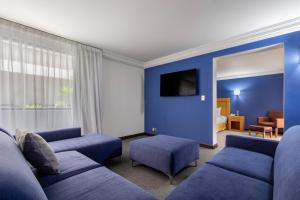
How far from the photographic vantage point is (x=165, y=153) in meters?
1.98

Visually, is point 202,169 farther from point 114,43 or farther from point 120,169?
point 114,43

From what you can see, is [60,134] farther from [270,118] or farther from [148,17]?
[270,118]

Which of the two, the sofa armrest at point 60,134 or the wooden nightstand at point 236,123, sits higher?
the sofa armrest at point 60,134

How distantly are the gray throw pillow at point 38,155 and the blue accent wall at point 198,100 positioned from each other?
3.12 metres

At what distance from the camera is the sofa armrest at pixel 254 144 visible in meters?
1.82

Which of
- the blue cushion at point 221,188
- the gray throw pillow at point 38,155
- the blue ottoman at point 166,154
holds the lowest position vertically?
the blue ottoman at point 166,154

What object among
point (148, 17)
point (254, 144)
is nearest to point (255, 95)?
point (254, 144)

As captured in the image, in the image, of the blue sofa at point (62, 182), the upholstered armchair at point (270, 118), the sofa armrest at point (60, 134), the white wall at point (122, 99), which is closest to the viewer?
the blue sofa at point (62, 182)

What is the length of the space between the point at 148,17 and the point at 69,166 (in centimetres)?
230

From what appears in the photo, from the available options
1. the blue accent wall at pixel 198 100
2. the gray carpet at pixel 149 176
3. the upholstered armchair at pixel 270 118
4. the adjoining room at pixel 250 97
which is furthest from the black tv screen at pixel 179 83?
the upholstered armchair at pixel 270 118

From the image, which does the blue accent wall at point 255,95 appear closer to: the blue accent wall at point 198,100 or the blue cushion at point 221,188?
the blue accent wall at point 198,100

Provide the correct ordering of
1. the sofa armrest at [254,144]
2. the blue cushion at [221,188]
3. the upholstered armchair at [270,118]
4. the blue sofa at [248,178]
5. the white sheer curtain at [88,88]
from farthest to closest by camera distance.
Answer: the upholstered armchair at [270,118] → the white sheer curtain at [88,88] → the sofa armrest at [254,144] → the blue cushion at [221,188] → the blue sofa at [248,178]

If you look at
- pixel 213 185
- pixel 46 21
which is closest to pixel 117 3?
pixel 46 21

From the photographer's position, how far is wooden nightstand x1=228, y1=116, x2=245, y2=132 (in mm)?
5766
